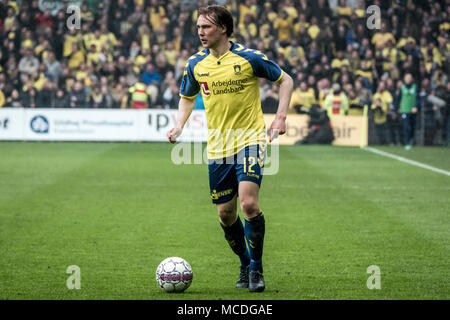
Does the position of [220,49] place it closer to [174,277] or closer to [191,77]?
[191,77]

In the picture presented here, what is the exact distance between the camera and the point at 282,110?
595cm

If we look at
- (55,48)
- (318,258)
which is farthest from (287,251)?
(55,48)

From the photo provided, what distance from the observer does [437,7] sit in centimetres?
2727

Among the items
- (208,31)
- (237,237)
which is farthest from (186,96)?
(237,237)

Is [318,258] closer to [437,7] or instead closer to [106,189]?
[106,189]

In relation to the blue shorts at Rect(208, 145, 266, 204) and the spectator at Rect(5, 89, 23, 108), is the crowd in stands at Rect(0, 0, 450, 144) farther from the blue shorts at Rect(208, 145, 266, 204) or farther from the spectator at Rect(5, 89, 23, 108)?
the blue shorts at Rect(208, 145, 266, 204)

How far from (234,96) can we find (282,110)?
0.38 m

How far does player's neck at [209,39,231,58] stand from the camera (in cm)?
605

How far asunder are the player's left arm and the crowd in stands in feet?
54.6

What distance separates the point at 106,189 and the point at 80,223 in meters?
3.27

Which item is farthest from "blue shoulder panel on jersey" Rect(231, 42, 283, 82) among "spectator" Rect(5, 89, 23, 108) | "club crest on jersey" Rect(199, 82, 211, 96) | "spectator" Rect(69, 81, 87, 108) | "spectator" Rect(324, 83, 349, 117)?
"spectator" Rect(5, 89, 23, 108)

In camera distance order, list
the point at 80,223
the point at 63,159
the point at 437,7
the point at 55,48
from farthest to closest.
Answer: the point at 437,7 < the point at 55,48 < the point at 63,159 < the point at 80,223

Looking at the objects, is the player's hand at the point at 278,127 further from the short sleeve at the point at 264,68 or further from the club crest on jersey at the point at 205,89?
the club crest on jersey at the point at 205,89

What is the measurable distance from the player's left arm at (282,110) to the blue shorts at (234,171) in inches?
8.2
